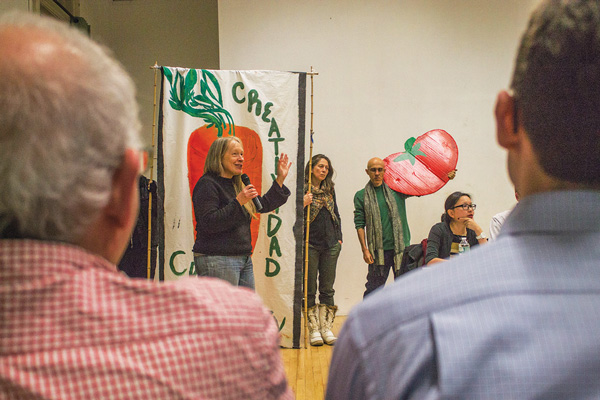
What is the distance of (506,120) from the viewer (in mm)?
570

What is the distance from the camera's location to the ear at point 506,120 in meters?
0.56

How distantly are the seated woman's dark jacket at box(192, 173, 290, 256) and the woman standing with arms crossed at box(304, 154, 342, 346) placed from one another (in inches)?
48.3

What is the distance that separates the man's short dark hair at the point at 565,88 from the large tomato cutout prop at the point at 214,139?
129 inches

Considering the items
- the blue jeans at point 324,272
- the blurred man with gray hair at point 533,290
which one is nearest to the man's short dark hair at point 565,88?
the blurred man with gray hair at point 533,290

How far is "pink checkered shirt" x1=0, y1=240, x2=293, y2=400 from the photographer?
501 mm

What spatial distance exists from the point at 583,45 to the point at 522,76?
6 cm

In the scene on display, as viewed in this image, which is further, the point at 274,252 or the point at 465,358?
the point at 274,252

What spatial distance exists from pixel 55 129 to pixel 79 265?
14 cm

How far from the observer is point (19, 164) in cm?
51

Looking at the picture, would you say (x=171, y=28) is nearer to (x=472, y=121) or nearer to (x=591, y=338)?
(x=472, y=121)

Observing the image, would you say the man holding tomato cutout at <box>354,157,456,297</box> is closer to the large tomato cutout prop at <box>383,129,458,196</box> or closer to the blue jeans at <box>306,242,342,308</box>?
the large tomato cutout prop at <box>383,129,458,196</box>

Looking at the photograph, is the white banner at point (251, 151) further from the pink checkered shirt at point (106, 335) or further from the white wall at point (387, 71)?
the pink checkered shirt at point (106, 335)

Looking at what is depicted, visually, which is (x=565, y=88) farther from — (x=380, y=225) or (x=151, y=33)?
(x=151, y=33)

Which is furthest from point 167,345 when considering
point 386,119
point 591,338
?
point 386,119
